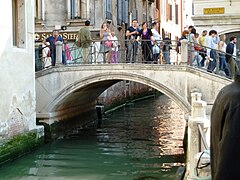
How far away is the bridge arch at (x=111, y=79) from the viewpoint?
38.5 ft

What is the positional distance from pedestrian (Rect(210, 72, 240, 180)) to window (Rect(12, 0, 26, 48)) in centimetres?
1029

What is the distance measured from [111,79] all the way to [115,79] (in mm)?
166

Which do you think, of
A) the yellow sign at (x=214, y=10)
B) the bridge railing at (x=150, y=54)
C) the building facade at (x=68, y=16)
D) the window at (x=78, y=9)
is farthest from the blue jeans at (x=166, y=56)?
the window at (x=78, y=9)

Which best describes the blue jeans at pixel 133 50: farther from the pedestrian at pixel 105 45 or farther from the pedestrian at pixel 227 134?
the pedestrian at pixel 227 134

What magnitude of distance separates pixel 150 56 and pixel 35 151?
390 cm

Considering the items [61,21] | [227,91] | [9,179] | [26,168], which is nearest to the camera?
[227,91]

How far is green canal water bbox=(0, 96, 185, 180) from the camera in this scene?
944 cm

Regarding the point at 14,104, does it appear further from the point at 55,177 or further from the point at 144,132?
the point at 144,132

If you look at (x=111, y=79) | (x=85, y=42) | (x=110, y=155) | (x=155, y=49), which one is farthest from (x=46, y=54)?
(x=110, y=155)

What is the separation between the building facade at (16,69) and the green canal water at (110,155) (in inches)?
33.7

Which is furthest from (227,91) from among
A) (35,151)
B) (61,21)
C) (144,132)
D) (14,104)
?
(61,21)

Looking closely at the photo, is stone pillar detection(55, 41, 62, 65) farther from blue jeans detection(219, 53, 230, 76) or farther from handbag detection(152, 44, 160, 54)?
blue jeans detection(219, 53, 230, 76)

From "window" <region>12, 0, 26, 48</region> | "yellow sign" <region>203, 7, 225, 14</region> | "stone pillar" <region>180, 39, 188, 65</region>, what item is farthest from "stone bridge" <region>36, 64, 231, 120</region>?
"yellow sign" <region>203, 7, 225, 14</region>

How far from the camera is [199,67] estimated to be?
37.7ft
